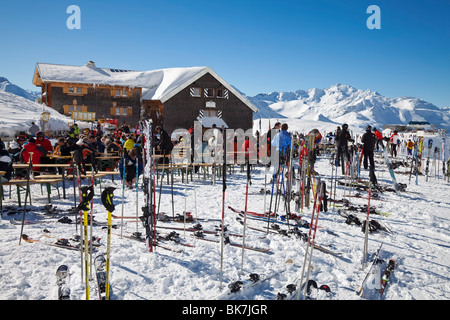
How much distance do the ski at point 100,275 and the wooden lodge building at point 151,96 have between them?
23126mm

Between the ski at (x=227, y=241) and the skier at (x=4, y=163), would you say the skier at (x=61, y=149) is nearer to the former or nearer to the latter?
the skier at (x=4, y=163)

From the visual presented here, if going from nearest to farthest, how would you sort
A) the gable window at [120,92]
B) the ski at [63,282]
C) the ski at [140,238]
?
the ski at [63,282], the ski at [140,238], the gable window at [120,92]

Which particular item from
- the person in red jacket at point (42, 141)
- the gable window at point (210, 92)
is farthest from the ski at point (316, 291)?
the gable window at point (210, 92)

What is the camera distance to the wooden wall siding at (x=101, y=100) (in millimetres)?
29688

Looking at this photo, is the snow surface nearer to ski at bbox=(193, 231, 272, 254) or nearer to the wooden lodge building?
ski at bbox=(193, 231, 272, 254)

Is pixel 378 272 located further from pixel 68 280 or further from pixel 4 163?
pixel 4 163

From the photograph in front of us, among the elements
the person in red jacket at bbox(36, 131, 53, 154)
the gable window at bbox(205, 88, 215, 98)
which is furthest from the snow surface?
the gable window at bbox(205, 88, 215, 98)

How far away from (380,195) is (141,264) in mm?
7631

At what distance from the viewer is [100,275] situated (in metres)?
3.31

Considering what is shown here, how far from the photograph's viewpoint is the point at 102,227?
200 inches

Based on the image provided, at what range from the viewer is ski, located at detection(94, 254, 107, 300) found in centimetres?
302

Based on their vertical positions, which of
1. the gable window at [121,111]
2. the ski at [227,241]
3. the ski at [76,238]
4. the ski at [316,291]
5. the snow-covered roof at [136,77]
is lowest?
the ski at [316,291]
